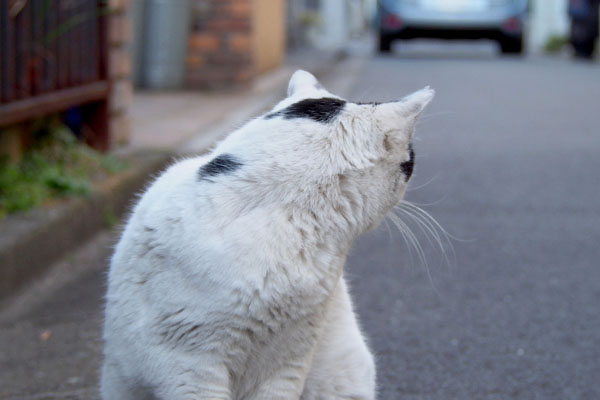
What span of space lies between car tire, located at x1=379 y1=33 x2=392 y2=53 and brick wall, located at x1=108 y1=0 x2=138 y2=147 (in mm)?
9908

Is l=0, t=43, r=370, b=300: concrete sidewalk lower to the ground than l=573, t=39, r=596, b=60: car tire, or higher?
lower

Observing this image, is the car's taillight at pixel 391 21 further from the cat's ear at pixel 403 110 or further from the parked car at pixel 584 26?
the cat's ear at pixel 403 110

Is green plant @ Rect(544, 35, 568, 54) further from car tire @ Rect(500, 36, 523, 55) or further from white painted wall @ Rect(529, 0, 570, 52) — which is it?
white painted wall @ Rect(529, 0, 570, 52)

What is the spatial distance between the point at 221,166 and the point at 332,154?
252mm

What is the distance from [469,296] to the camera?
3.72 m

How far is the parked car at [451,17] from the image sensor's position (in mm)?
14297

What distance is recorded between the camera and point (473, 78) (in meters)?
11.1

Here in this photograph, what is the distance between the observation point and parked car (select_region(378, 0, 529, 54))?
14.3m

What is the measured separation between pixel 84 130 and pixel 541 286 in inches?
114

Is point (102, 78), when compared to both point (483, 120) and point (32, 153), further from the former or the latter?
point (483, 120)

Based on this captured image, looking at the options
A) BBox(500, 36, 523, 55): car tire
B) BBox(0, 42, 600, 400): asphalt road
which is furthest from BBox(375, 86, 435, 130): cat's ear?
BBox(500, 36, 523, 55): car tire

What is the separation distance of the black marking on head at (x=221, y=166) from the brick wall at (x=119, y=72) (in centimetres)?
357

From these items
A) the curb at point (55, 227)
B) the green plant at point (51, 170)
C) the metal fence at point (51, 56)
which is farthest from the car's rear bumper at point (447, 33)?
the curb at point (55, 227)

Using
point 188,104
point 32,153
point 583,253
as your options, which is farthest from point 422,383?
point 188,104
